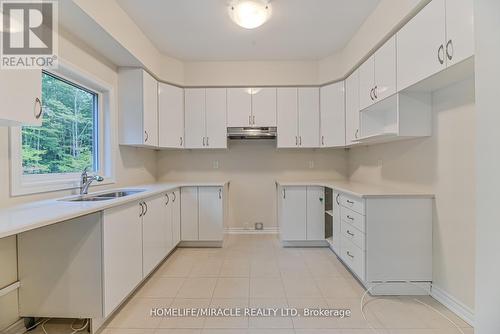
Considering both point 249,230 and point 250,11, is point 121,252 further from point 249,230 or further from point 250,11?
point 249,230

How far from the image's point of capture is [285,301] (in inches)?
82.7

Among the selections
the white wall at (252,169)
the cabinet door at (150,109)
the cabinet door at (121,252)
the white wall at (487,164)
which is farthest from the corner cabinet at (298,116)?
the white wall at (487,164)

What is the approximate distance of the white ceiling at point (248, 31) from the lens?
8.02 ft

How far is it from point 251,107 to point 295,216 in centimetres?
171

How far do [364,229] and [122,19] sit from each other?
3020mm

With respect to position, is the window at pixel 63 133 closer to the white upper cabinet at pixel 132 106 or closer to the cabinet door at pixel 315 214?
the white upper cabinet at pixel 132 106

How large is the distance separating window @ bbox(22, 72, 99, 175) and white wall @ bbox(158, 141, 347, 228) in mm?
1461

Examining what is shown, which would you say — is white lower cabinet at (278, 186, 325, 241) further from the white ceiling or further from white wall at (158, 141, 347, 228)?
the white ceiling

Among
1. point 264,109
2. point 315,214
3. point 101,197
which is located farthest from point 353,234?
point 101,197

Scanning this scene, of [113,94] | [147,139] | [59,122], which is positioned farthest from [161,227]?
[113,94]

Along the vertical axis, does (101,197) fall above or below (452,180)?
below

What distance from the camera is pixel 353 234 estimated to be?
96.7 inches

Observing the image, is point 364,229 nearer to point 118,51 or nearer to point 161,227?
point 161,227
